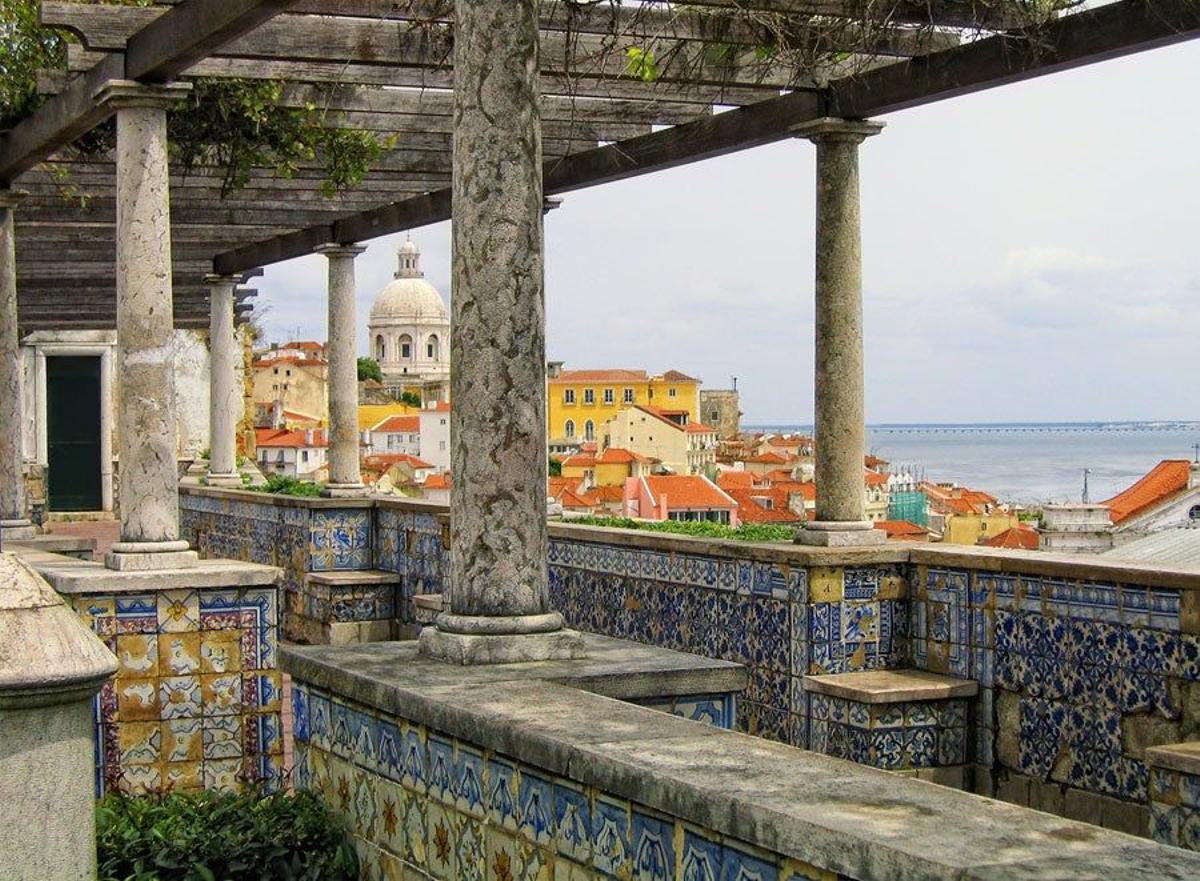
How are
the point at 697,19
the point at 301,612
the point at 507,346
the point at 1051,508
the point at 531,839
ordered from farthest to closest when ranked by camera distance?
the point at 1051,508 → the point at 301,612 → the point at 697,19 → the point at 507,346 → the point at 531,839

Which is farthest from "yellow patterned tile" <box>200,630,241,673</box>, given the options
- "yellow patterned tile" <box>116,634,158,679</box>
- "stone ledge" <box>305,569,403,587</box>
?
"stone ledge" <box>305,569,403,587</box>

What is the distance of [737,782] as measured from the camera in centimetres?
357

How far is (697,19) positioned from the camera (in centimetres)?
872

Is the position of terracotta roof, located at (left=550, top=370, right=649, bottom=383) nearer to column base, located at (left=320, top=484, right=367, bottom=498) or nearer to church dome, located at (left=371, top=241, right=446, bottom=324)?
church dome, located at (left=371, top=241, right=446, bottom=324)

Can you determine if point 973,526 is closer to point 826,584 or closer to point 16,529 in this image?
point 16,529

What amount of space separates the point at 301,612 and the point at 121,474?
6.98 m

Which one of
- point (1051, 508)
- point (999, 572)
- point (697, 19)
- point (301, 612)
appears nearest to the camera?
point (999, 572)

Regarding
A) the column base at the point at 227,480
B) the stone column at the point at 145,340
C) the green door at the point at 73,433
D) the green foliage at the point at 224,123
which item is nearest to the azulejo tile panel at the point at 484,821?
the stone column at the point at 145,340

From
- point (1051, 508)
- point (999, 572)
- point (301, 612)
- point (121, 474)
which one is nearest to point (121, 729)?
point (121, 474)

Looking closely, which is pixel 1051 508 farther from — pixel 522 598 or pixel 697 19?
pixel 522 598

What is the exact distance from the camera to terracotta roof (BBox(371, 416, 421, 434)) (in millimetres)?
102688

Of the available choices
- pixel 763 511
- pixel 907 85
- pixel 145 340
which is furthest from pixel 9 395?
pixel 763 511

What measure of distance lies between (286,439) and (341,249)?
2069 inches

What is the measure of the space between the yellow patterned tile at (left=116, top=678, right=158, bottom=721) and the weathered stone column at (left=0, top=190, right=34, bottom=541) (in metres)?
3.53
